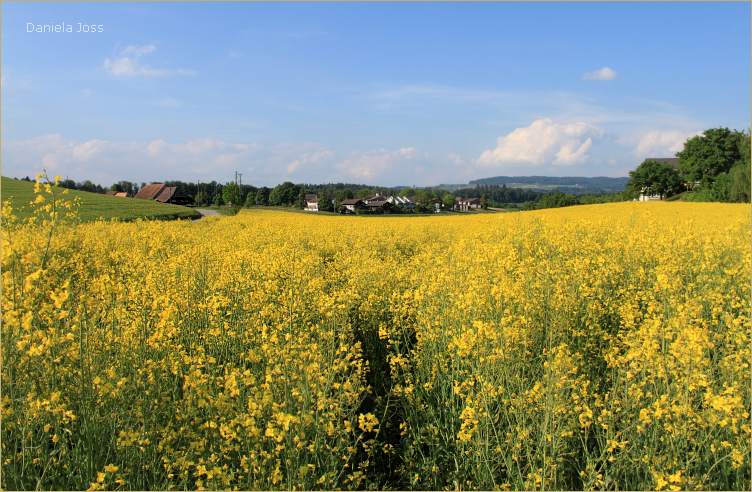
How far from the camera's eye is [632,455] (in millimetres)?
2717

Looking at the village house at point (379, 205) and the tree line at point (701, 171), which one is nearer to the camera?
the tree line at point (701, 171)

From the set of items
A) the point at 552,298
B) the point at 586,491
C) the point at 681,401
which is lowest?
the point at 586,491

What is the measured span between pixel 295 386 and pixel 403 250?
373 inches

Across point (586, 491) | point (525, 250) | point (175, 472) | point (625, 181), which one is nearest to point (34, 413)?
point (175, 472)

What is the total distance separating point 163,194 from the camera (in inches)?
2785

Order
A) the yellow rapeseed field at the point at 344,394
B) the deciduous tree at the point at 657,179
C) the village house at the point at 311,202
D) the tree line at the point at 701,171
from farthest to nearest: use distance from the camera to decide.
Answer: the village house at the point at 311,202 < the deciduous tree at the point at 657,179 < the tree line at the point at 701,171 < the yellow rapeseed field at the point at 344,394

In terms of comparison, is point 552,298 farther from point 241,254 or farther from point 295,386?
point 241,254

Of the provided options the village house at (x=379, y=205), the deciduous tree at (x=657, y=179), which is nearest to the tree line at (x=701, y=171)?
the deciduous tree at (x=657, y=179)

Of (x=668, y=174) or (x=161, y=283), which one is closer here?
(x=161, y=283)

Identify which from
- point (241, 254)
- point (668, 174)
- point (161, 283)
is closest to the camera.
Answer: point (161, 283)

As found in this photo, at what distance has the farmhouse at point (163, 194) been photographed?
69625 millimetres

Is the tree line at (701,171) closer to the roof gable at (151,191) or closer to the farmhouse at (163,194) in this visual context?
the farmhouse at (163,194)

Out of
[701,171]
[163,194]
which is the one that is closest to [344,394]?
[701,171]

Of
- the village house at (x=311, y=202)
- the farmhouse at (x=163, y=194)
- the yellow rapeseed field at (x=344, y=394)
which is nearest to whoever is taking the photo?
the yellow rapeseed field at (x=344, y=394)
